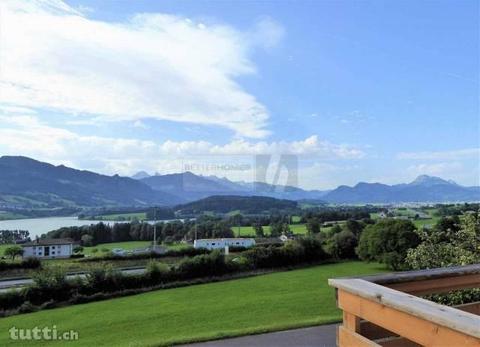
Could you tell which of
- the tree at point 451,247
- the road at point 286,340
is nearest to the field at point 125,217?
the road at point 286,340

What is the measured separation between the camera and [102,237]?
42344mm

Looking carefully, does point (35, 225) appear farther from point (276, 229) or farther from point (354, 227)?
point (354, 227)

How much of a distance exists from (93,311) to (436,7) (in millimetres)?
15431

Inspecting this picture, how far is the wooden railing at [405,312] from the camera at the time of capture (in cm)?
95

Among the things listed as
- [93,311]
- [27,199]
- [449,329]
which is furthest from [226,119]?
[27,199]

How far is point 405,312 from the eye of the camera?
1070mm

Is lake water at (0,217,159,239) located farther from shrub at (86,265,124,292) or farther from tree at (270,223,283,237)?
shrub at (86,265,124,292)

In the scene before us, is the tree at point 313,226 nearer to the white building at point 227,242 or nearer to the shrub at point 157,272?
the white building at point 227,242

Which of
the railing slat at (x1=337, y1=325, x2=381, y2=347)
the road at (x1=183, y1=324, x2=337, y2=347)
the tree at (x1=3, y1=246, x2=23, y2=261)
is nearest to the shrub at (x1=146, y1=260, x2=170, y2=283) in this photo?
the tree at (x1=3, y1=246, x2=23, y2=261)

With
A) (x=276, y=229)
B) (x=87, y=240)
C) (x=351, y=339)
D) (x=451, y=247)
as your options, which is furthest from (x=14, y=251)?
(x=351, y=339)

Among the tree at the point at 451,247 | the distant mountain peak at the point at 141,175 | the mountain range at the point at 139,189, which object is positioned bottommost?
the tree at the point at 451,247

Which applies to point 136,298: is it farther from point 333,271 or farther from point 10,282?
point 333,271

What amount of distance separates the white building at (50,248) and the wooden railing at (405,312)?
124ft

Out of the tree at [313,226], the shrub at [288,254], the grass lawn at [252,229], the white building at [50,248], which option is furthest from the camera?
the grass lawn at [252,229]
